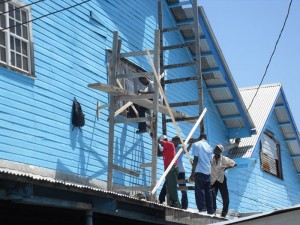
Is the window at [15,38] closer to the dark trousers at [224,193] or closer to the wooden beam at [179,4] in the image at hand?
the dark trousers at [224,193]

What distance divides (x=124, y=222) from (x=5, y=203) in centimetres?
304

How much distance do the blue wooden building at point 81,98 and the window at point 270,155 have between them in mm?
4622

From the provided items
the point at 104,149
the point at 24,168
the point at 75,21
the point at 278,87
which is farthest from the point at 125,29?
the point at 278,87

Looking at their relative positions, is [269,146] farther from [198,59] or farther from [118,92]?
[118,92]

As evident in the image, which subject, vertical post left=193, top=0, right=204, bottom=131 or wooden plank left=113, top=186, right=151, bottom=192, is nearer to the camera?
wooden plank left=113, top=186, right=151, bottom=192

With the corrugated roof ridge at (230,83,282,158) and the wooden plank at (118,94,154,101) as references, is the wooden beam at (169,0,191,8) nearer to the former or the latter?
the corrugated roof ridge at (230,83,282,158)

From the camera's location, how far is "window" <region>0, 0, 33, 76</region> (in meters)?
11.0

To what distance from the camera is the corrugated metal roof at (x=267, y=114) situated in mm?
18572

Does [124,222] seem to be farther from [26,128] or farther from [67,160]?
[26,128]

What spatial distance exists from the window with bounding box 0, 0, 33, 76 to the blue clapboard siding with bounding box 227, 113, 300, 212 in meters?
8.34

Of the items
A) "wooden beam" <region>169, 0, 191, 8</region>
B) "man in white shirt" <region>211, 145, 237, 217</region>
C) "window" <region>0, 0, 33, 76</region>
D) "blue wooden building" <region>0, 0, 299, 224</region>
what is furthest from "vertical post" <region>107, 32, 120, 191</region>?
"wooden beam" <region>169, 0, 191, 8</region>

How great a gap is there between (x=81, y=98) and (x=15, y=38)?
1.94m

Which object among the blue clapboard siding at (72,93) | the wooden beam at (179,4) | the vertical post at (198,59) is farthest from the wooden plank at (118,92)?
the wooden beam at (179,4)

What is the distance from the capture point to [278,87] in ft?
67.8
